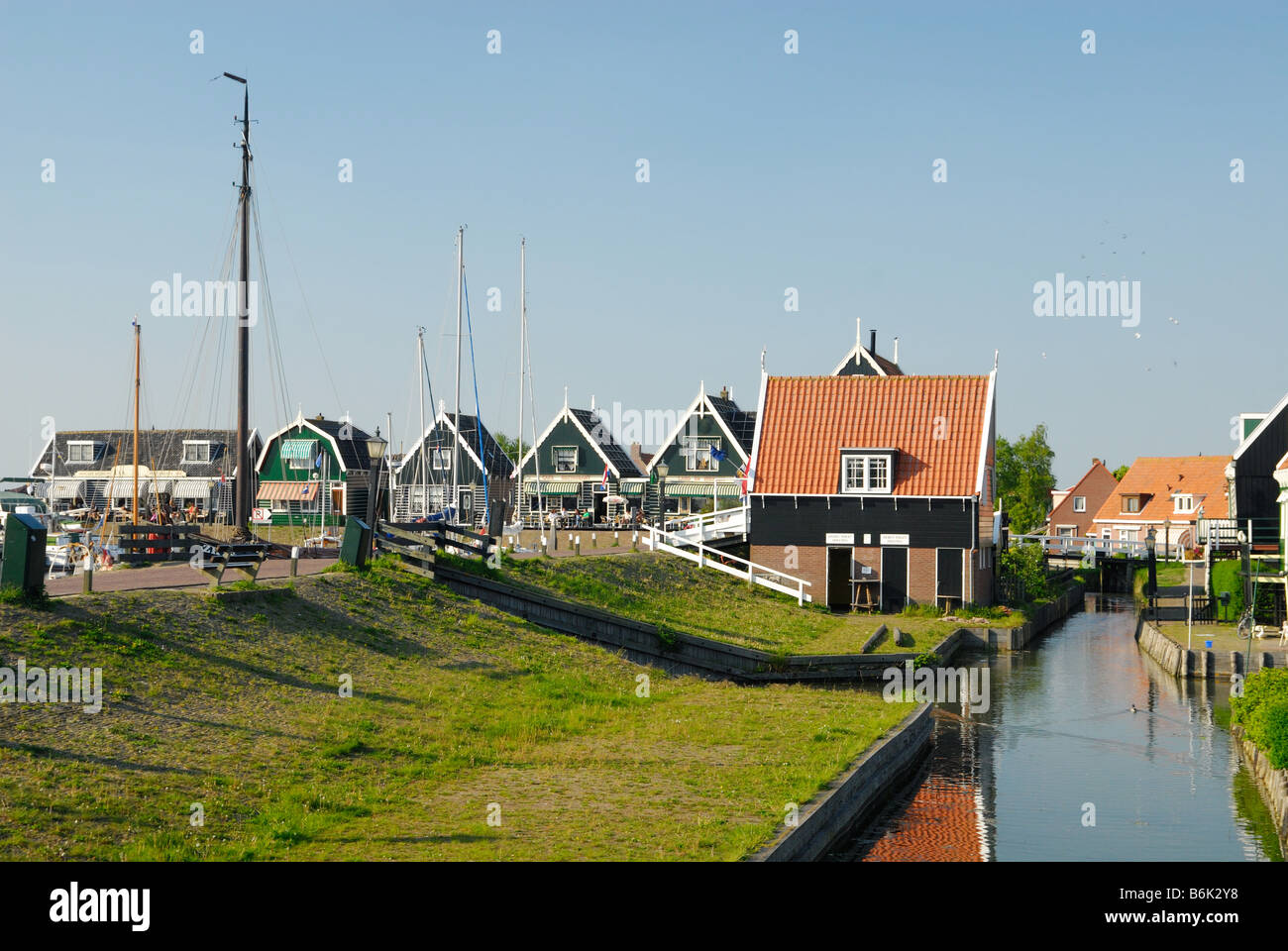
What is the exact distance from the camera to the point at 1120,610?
59250 millimetres

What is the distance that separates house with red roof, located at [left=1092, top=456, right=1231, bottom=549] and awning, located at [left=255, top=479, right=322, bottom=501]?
182 feet

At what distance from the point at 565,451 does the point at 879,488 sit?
35.5m

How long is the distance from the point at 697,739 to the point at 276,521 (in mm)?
64117

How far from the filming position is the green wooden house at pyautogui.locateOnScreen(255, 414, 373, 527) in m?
78.3

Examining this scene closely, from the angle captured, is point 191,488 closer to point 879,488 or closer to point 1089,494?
point 879,488

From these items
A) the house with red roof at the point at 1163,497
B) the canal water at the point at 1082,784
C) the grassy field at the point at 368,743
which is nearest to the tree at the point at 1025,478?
the house with red roof at the point at 1163,497

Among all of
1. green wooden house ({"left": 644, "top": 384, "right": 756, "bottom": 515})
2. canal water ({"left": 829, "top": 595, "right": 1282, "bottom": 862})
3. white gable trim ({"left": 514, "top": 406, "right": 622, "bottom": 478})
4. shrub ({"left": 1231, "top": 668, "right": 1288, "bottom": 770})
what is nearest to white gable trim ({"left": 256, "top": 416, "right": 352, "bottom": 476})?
white gable trim ({"left": 514, "top": 406, "right": 622, "bottom": 478})

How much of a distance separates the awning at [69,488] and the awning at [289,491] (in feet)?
47.0

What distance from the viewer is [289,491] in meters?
79.3

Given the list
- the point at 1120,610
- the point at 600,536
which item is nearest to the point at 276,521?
the point at 600,536

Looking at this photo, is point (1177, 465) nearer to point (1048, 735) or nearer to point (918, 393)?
point (918, 393)

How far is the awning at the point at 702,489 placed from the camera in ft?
234

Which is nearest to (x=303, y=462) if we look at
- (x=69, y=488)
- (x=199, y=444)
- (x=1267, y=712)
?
(x=199, y=444)

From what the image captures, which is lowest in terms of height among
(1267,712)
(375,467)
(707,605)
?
(1267,712)
